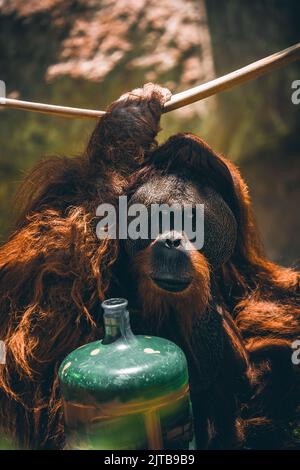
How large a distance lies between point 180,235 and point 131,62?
152 cm

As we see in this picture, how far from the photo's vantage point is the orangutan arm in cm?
199

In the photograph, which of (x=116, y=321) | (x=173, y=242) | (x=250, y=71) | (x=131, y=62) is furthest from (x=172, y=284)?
(x=131, y=62)

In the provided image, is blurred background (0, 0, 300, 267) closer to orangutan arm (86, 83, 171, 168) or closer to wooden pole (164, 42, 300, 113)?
orangutan arm (86, 83, 171, 168)

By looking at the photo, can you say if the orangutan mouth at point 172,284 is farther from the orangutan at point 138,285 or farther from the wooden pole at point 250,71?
the wooden pole at point 250,71

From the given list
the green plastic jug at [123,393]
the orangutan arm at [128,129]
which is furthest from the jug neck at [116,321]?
the orangutan arm at [128,129]

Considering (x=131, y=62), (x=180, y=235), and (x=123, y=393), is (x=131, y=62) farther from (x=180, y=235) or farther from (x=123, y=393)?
(x=123, y=393)

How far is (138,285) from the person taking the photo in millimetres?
1836

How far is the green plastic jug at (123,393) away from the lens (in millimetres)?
1524

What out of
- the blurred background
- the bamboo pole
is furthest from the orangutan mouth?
the blurred background

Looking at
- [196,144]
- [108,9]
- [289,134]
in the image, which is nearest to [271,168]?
[289,134]

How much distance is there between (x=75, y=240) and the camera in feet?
5.99

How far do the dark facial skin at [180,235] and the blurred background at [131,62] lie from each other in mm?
1073

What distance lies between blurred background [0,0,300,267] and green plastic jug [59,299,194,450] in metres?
1.43
